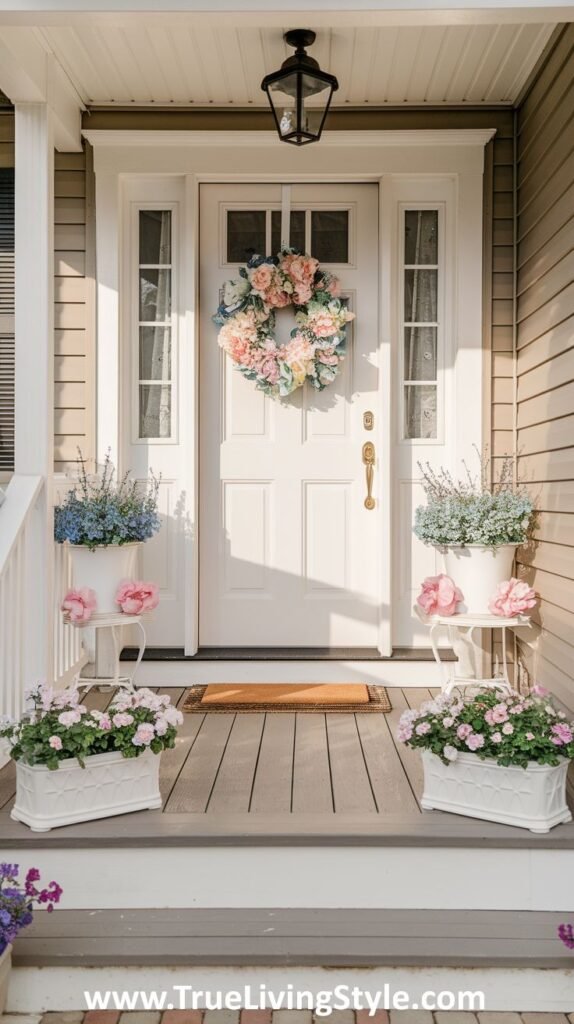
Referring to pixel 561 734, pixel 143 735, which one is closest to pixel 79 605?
pixel 143 735

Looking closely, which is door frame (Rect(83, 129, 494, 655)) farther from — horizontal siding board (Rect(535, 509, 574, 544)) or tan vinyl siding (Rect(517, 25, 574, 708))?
horizontal siding board (Rect(535, 509, 574, 544))

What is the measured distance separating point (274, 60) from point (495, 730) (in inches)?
99.3

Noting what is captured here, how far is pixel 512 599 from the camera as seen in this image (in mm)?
3047

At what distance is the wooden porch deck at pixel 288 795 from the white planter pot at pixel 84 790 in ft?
0.10

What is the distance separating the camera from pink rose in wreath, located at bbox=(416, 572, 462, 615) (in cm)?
310

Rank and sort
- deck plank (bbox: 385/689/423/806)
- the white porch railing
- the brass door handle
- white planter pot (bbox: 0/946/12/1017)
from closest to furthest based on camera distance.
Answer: white planter pot (bbox: 0/946/12/1017), deck plank (bbox: 385/689/423/806), the white porch railing, the brass door handle

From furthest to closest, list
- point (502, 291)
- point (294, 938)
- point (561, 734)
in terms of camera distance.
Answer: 1. point (502, 291)
2. point (561, 734)
3. point (294, 938)

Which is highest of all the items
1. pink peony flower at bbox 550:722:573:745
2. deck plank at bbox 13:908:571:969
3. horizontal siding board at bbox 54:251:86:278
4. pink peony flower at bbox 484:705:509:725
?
horizontal siding board at bbox 54:251:86:278

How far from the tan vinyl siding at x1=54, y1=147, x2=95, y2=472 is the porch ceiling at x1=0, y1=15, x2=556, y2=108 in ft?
1.07

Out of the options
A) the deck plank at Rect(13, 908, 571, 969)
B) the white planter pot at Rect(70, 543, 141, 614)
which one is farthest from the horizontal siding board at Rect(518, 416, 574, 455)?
the white planter pot at Rect(70, 543, 141, 614)

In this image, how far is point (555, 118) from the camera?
9.87ft

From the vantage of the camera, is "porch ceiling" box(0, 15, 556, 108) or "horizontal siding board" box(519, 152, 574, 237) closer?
"horizontal siding board" box(519, 152, 574, 237)

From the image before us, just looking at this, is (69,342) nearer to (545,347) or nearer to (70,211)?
(70,211)

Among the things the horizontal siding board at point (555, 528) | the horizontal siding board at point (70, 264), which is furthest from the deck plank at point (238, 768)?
the horizontal siding board at point (70, 264)
